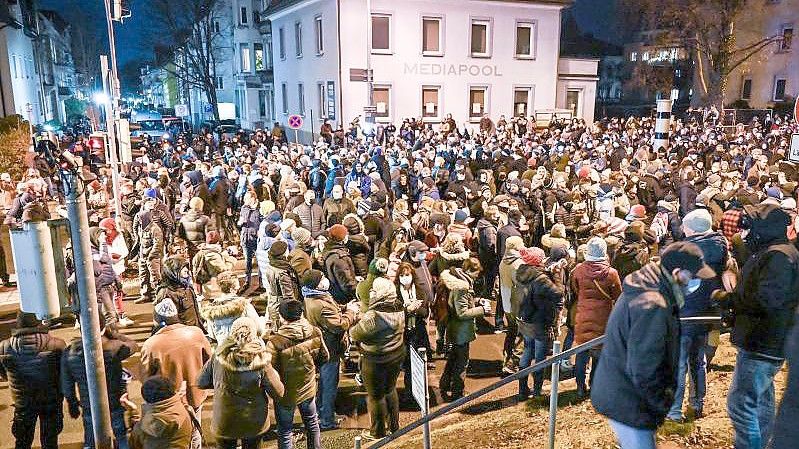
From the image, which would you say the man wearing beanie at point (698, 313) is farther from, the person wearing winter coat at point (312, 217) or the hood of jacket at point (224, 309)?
the person wearing winter coat at point (312, 217)

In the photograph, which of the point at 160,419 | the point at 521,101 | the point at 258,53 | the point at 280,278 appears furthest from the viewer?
the point at 258,53

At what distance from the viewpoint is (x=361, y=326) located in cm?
581

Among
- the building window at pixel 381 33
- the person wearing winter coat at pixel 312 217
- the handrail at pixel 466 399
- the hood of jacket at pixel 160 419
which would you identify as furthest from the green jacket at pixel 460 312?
the building window at pixel 381 33

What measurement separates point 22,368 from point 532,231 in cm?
847

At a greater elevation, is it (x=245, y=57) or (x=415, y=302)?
(x=245, y=57)

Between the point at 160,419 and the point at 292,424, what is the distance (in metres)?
1.35

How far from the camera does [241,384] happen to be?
484 centimetres

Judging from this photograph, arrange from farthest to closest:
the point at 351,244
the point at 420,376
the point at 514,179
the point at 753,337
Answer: the point at 514,179
the point at 351,244
the point at 420,376
the point at 753,337

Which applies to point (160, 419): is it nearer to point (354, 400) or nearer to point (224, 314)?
point (224, 314)

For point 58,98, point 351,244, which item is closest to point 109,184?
point 351,244

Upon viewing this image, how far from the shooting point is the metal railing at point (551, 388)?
403 cm

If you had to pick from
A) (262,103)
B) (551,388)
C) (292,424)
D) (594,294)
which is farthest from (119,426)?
(262,103)

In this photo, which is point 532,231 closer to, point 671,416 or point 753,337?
point 671,416

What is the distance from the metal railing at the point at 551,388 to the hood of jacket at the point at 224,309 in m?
Result: 1.71
